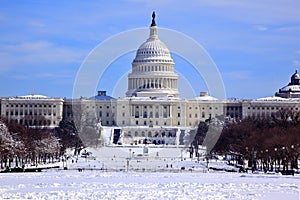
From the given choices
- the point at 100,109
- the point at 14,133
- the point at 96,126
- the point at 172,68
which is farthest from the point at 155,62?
the point at 14,133

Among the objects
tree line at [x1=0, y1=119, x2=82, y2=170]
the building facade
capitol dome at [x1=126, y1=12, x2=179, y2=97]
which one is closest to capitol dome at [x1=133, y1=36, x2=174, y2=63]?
capitol dome at [x1=126, y1=12, x2=179, y2=97]

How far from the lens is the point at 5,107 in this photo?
15238 centimetres

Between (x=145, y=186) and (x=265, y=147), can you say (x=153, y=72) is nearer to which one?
(x=265, y=147)

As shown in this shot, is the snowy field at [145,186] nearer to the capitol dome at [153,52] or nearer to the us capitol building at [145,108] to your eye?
the us capitol building at [145,108]

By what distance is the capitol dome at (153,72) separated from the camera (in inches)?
6486

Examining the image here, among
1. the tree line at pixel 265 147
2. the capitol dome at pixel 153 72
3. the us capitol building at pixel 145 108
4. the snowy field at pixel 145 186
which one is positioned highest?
the capitol dome at pixel 153 72

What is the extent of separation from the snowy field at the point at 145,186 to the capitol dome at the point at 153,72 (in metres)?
114

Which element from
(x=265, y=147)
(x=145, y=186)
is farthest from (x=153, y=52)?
(x=145, y=186)

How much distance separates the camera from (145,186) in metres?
41.7

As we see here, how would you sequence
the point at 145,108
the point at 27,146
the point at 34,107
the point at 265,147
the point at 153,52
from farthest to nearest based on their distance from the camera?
the point at 153,52
the point at 145,108
the point at 34,107
the point at 27,146
the point at 265,147

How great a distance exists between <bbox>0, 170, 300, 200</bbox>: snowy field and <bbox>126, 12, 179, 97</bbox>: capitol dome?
114 m

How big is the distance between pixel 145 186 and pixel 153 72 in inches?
4883

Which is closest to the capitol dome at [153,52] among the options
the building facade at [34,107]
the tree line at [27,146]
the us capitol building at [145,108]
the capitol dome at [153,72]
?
the capitol dome at [153,72]

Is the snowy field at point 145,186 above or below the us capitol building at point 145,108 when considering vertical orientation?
below
